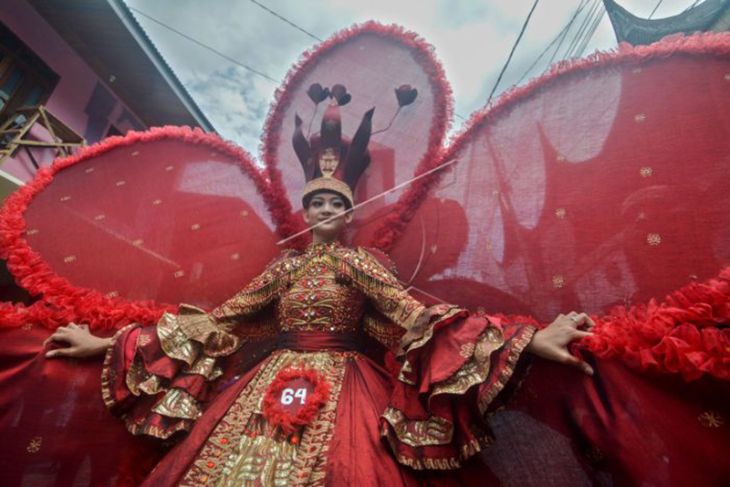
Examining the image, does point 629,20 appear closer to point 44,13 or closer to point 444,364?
point 444,364

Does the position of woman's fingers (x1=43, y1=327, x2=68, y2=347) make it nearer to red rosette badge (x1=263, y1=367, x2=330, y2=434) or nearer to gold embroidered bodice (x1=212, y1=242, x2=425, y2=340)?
gold embroidered bodice (x1=212, y1=242, x2=425, y2=340)

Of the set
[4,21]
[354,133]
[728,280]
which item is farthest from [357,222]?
[4,21]

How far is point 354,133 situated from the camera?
201cm

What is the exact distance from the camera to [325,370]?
4.52 ft

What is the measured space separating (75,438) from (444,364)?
1.36 metres

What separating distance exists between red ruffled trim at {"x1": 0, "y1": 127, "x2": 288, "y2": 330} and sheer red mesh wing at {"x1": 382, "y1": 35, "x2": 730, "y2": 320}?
3.03 ft

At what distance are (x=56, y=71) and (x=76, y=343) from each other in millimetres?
4603

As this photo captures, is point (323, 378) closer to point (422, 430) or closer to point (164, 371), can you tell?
point (422, 430)

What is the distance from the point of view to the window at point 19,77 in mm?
3902

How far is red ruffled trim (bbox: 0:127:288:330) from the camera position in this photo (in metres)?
1.53

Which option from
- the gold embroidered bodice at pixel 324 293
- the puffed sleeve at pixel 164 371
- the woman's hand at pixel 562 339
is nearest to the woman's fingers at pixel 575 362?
the woman's hand at pixel 562 339

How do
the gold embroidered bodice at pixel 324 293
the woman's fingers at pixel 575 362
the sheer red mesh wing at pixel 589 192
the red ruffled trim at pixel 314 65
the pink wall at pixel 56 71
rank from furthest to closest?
1. the pink wall at pixel 56 71
2. the red ruffled trim at pixel 314 65
3. the gold embroidered bodice at pixel 324 293
4. the sheer red mesh wing at pixel 589 192
5. the woman's fingers at pixel 575 362

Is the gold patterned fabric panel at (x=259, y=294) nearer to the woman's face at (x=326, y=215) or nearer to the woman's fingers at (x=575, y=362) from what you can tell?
the woman's face at (x=326, y=215)

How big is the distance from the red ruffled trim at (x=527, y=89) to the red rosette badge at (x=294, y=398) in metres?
0.70
